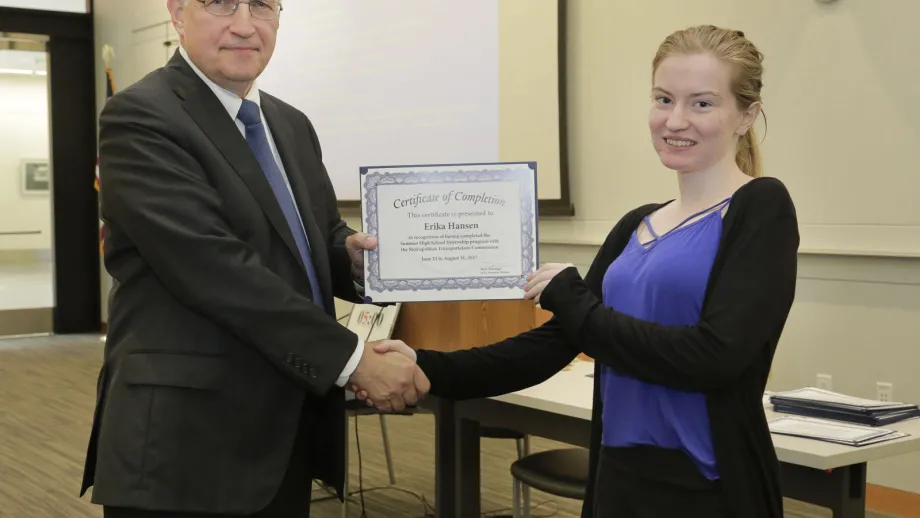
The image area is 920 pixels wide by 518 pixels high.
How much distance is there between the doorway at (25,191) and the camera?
35.2 feet

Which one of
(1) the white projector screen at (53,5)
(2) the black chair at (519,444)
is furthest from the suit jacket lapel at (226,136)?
(1) the white projector screen at (53,5)

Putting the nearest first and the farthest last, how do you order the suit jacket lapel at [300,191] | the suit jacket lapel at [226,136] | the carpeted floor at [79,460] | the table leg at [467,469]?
the suit jacket lapel at [226,136], the suit jacket lapel at [300,191], the table leg at [467,469], the carpeted floor at [79,460]

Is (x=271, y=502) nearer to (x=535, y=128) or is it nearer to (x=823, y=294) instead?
(x=823, y=294)

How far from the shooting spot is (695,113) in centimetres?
177

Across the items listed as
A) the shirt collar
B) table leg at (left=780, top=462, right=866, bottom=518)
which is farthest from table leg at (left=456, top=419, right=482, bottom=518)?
the shirt collar

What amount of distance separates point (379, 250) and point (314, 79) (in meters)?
5.84

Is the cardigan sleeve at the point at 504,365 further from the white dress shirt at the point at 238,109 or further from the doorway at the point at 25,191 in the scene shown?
the doorway at the point at 25,191

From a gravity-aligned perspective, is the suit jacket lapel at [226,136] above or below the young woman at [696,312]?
above

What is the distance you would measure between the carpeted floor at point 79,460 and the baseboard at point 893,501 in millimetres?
84

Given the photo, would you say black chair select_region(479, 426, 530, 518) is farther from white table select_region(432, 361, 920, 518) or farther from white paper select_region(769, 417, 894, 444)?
white paper select_region(769, 417, 894, 444)

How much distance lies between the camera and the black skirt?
171 centimetres

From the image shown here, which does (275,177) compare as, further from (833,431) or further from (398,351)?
(833,431)

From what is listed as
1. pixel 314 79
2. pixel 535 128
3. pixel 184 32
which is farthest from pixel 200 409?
pixel 314 79

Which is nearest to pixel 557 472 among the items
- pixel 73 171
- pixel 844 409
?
pixel 844 409
